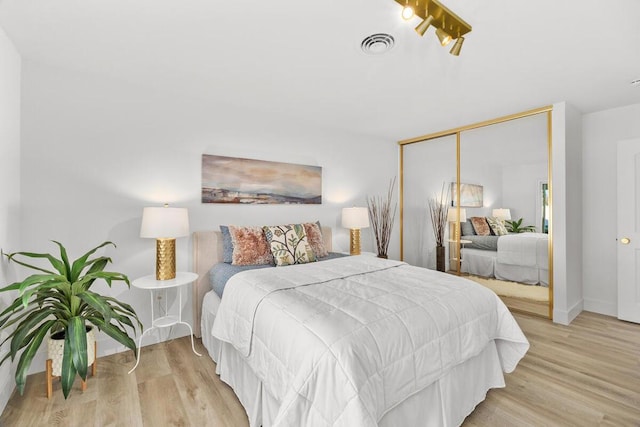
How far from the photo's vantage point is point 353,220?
12.7 feet

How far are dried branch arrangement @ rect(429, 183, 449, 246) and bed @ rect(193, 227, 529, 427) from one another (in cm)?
225

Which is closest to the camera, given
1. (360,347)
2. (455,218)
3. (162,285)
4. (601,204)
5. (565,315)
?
(360,347)

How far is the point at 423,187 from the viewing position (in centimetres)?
459

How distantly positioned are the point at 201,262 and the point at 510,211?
357 centimetres

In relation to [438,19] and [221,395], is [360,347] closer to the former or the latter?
[221,395]

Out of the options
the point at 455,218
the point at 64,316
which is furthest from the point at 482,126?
the point at 64,316

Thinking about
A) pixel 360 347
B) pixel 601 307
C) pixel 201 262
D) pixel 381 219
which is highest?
pixel 381 219

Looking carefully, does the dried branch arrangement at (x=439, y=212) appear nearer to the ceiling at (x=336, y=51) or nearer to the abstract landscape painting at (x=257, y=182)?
the ceiling at (x=336, y=51)

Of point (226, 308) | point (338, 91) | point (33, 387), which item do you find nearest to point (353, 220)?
point (338, 91)

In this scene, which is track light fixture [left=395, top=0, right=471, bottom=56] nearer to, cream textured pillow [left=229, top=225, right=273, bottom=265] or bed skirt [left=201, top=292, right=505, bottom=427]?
bed skirt [left=201, top=292, right=505, bottom=427]

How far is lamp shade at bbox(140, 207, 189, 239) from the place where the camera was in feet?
8.04

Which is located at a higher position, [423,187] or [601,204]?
[423,187]

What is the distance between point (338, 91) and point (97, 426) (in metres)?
3.02

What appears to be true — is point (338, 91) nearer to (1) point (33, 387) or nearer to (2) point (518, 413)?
(2) point (518, 413)
